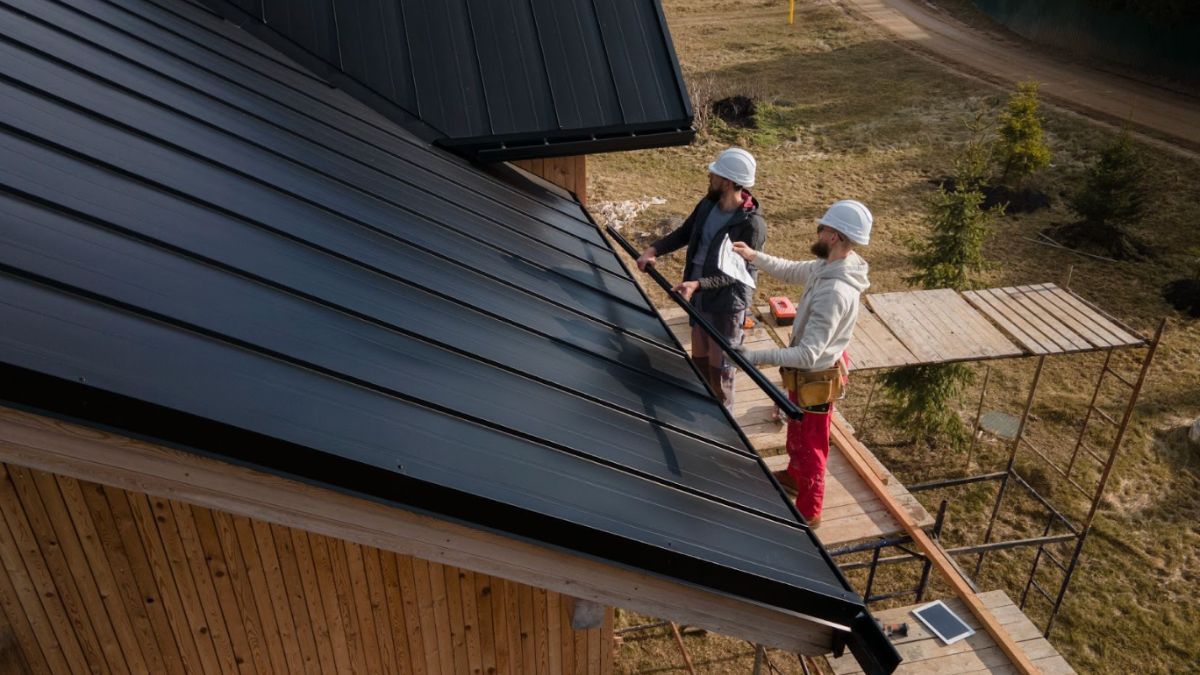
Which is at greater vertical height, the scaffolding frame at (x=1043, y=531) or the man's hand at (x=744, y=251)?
the man's hand at (x=744, y=251)

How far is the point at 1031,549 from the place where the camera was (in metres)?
10.5

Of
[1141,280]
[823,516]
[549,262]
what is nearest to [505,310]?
[549,262]

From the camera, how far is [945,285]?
11.8 metres

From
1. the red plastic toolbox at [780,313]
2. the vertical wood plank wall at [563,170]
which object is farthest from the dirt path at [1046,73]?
the vertical wood plank wall at [563,170]

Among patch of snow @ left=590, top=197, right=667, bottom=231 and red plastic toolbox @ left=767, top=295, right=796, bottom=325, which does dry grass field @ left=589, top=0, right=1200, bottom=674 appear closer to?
patch of snow @ left=590, top=197, right=667, bottom=231

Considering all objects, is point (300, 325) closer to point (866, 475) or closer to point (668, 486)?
point (668, 486)

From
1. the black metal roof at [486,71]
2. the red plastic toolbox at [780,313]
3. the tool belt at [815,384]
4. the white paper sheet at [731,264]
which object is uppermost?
the black metal roof at [486,71]

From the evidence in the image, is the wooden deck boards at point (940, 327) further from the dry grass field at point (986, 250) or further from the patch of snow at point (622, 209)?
the patch of snow at point (622, 209)

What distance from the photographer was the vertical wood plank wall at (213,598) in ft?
10.5

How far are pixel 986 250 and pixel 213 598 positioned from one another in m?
16.7

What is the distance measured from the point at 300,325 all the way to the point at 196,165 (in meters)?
1.21

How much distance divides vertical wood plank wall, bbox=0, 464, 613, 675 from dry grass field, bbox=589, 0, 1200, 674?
198 inches

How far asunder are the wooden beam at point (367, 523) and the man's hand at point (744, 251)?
10.9ft

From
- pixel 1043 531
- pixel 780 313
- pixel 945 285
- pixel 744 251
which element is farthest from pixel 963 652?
pixel 945 285
